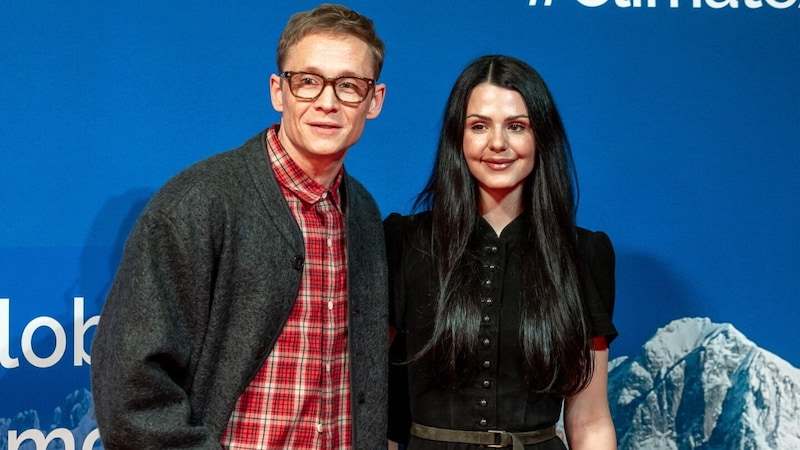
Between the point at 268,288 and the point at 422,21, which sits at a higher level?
the point at 422,21

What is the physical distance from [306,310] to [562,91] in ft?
3.48

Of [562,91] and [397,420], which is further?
[562,91]

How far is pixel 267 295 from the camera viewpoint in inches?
59.9

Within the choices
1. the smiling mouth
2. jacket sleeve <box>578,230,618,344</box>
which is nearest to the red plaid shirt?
the smiling mouth

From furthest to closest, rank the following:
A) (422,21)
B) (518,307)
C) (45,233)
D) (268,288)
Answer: (422,21) < (45,233) < (518,307) < (268,288)

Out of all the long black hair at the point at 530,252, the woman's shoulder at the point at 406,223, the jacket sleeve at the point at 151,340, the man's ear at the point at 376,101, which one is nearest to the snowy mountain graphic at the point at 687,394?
the long black hair at the point at 530,252

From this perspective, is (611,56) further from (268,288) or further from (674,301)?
(268,288)

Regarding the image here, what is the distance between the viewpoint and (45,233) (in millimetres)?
2100

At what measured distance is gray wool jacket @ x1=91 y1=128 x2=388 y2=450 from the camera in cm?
141

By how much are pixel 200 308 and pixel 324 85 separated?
1.37 feet

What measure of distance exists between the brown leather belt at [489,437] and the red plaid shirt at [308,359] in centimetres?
23

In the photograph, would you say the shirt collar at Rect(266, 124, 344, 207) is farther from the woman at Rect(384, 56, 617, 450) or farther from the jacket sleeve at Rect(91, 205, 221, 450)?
the woman at Rect(384, 56, 617, 450)

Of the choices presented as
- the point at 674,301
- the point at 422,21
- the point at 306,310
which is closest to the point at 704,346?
the point at 674,301

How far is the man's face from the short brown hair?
0.4 inches
